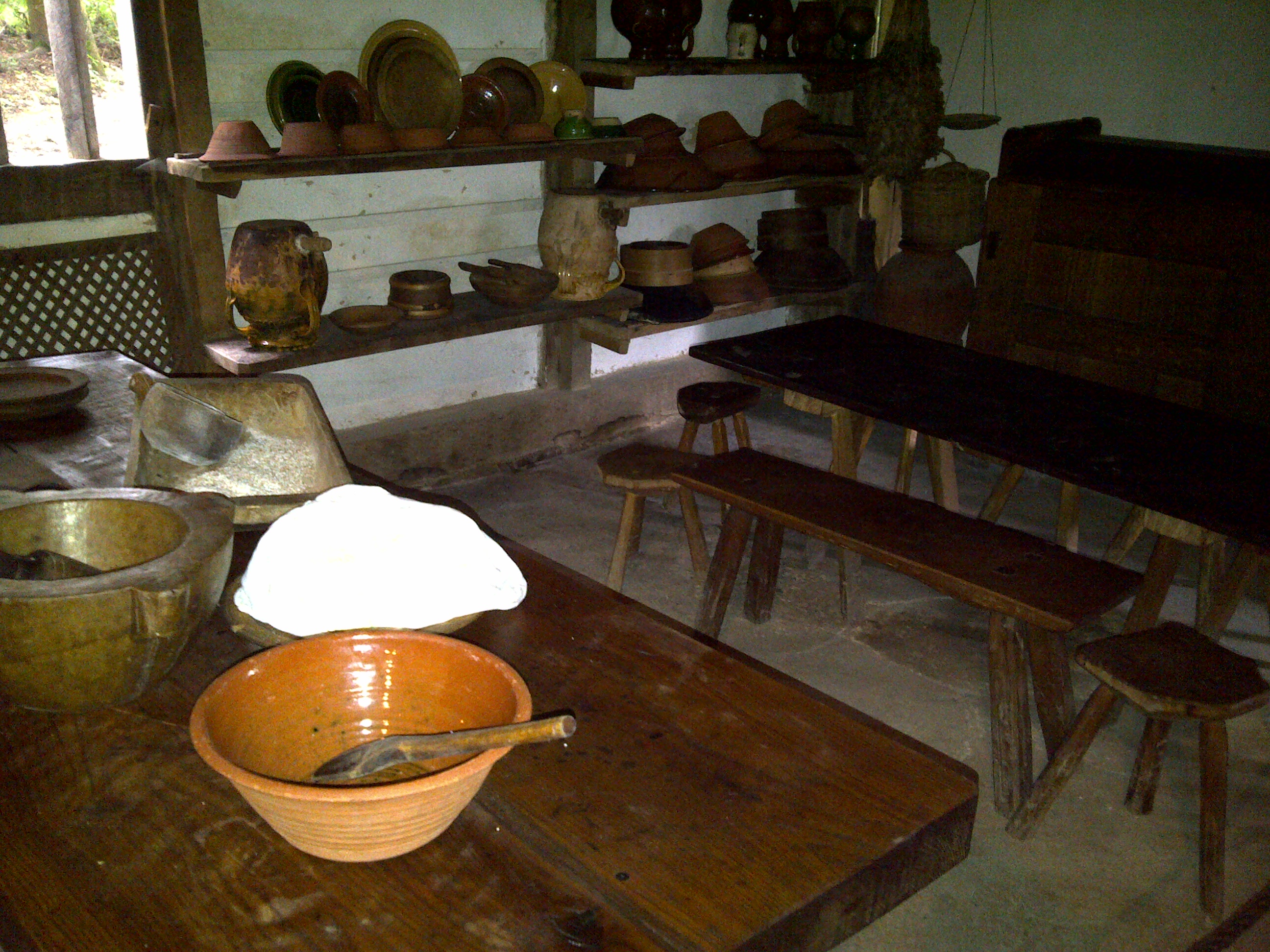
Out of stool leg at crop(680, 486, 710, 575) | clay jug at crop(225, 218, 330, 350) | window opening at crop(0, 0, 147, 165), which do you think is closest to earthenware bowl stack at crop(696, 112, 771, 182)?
stool leg at crop(680, 486, 710, 575)

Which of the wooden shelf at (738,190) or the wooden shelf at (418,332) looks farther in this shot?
the wooden shelf at (738,190)

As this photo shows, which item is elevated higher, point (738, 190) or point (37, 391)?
point (738, 190)

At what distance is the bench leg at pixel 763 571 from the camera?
3012mm

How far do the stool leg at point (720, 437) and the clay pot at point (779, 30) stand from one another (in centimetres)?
189

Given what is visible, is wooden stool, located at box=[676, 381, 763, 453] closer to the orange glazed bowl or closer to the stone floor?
the stone floor

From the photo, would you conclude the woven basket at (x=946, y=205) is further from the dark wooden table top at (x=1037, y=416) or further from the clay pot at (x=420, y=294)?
the clay pot at (x=420, y=294)

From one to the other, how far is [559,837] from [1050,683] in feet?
5.44

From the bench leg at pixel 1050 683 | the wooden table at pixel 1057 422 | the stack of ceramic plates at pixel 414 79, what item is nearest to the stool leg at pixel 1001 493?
the wooden table at pixel 1057 422

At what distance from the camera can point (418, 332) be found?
3426 mm

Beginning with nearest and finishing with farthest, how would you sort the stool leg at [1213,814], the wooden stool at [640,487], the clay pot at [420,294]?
the stool leg at [1213,814] < the wooden stool at [640,487] < the clay pot at [420,294]

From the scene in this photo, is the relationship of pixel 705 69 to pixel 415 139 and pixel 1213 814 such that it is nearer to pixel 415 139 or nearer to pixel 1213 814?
pixel 415 139

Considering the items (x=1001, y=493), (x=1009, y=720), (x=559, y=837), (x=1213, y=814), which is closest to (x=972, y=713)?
(x=1009, y=720)

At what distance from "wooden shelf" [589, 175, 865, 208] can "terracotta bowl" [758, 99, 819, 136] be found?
23cm

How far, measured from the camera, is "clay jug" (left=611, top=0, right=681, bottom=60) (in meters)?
3.94
